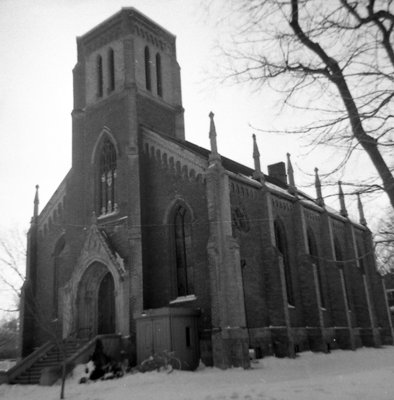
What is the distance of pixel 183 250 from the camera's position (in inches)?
912

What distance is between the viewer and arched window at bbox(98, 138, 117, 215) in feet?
84.1

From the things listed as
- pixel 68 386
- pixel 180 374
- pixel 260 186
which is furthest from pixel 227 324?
pixel 260 186

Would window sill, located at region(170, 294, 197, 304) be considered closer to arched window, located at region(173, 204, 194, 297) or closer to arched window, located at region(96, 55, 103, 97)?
arched window, located at region(173, 204, 194, 297)

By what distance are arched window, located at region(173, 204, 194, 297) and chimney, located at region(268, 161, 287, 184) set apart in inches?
730

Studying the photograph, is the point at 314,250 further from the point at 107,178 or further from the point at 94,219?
the point at 94,219

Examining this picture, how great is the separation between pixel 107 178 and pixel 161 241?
5.15m

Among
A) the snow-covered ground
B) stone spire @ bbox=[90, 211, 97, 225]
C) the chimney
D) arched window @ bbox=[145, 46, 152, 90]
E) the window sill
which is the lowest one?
the snow-covered ground

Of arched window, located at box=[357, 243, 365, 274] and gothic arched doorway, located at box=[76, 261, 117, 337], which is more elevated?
arched window, located at box=[357, 243, 365, 274]

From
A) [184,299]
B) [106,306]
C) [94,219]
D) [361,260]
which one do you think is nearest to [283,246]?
[184,299]

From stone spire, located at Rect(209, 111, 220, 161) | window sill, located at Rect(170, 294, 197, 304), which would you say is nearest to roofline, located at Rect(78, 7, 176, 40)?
stone spire, located at Rect(209, 111, 220, 161)

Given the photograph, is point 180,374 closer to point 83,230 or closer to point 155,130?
point 83,230

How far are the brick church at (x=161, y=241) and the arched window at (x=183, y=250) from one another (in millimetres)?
59

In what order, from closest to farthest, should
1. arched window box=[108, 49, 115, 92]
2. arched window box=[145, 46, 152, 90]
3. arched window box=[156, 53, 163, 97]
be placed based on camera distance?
arched window box=[108, 49, 115, 92]
arched window box=[145, 46, 152, 90]
arched window box=[156, 53, 163, 97]

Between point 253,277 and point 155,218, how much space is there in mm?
5568
